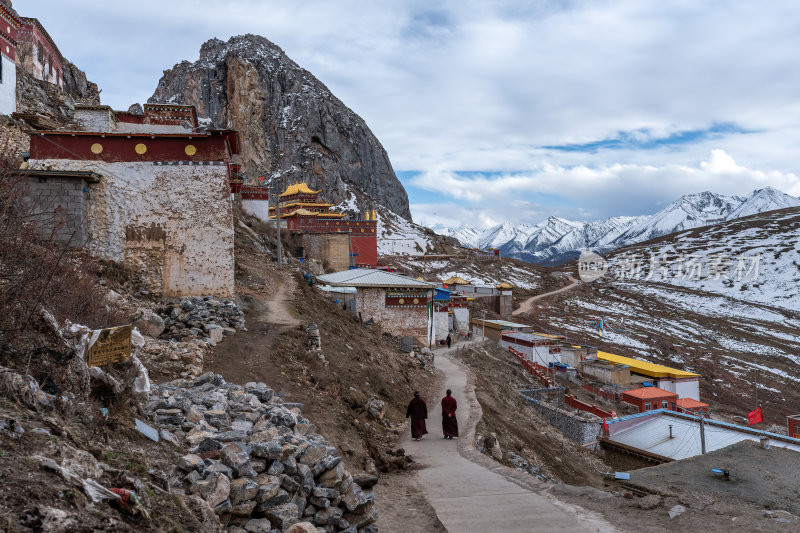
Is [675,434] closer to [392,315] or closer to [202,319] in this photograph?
[392,315]

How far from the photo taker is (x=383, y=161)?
14812 cm

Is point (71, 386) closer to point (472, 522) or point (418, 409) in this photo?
point (472, 522)

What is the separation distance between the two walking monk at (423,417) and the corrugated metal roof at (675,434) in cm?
1167

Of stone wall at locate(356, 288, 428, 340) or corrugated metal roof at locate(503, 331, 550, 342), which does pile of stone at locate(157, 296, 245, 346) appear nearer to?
A: stone wall at locate(356, 288, 428, 340)

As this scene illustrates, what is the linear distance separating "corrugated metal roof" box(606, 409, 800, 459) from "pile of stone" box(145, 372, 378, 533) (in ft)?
56.4

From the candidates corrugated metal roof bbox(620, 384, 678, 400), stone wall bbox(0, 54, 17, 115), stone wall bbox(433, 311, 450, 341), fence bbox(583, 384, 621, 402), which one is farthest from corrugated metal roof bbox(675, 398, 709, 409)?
stone wall bbox(0, 54, 17, 115)

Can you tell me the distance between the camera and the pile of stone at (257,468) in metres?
5.02

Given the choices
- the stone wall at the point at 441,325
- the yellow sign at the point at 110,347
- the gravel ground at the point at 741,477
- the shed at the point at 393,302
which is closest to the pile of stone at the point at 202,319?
the yellow sign at the point at 110,347

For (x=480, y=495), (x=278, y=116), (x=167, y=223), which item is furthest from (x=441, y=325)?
(x=278, y=116)

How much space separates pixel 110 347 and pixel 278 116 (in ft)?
410

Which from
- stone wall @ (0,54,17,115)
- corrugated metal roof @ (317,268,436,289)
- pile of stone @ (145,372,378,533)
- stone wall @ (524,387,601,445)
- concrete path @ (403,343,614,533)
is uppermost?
stone wall @ (0,54,17,115)

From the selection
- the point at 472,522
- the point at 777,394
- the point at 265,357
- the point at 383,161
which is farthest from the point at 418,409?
the point at 383,161

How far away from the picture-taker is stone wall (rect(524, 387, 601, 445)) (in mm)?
22047

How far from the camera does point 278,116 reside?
12194 cm
